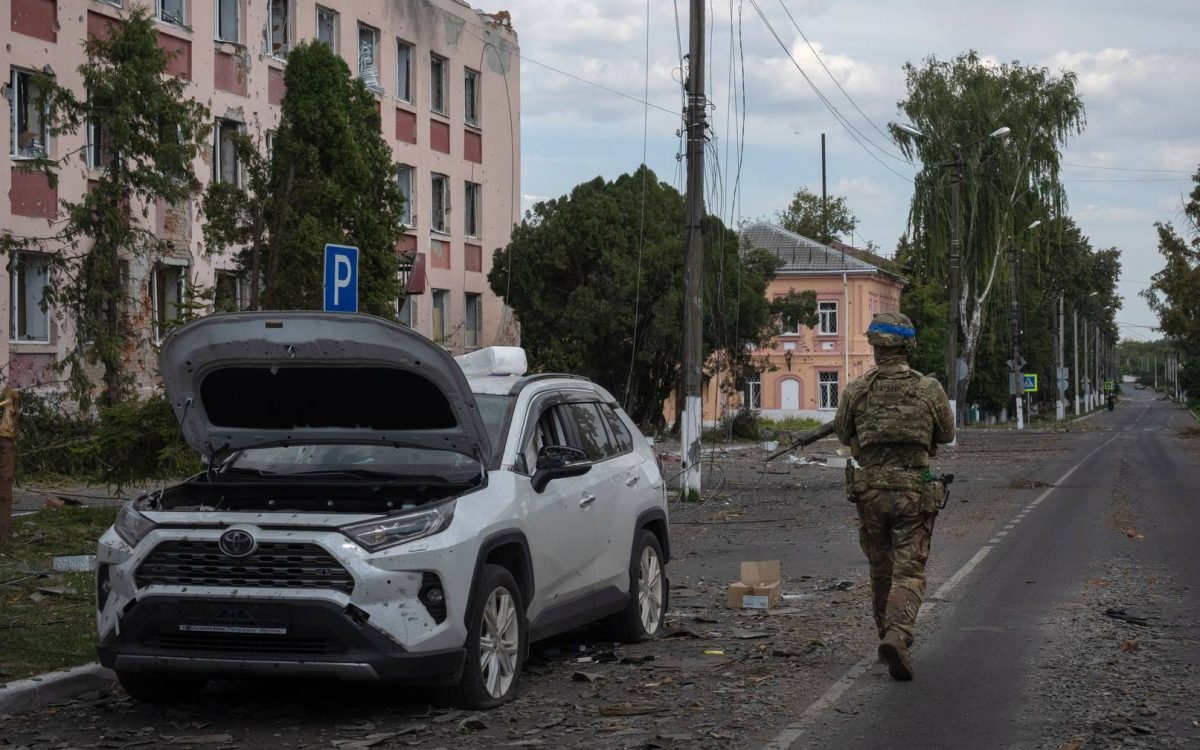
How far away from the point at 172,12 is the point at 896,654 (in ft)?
82.3

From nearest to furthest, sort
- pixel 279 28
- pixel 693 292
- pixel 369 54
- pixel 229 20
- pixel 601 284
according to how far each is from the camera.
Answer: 1. pixel 693 292
2. pixel 229 20
3. pixel 279 28
4. pixel 369 54
5. pixel 601 284

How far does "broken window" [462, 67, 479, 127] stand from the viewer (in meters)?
40.6

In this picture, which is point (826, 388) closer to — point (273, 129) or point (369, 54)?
point (369, 54)

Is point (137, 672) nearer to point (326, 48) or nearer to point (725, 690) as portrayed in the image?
point (725, 690)

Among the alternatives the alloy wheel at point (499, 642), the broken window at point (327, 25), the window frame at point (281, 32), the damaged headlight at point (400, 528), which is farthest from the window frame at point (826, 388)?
the damaged headlight at point (400, 528)

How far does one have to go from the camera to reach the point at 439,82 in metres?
39.3

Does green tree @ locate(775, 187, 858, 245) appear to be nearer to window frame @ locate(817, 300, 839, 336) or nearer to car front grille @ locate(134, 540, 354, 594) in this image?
window frame @ locate(817, 300, 839, 336)

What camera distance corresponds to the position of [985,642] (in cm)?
944

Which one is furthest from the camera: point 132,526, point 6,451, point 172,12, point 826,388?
point 826,388

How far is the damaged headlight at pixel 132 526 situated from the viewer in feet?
23.5

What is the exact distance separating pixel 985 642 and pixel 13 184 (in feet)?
67.7

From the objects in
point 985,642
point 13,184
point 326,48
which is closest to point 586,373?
point 13,184

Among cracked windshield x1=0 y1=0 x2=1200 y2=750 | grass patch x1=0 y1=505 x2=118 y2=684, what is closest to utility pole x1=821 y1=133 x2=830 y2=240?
cracked windshield x1=0 y1=0 x2=1200 y2=750

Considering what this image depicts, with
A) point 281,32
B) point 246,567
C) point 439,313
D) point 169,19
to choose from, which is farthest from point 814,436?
point 439,313
